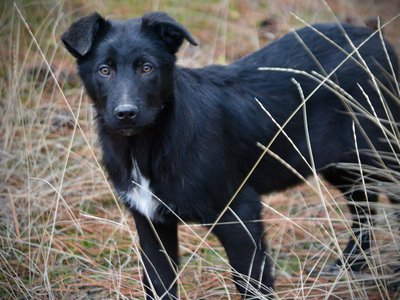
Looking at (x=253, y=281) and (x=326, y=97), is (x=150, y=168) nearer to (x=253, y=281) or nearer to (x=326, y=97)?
(x=253, y=281)

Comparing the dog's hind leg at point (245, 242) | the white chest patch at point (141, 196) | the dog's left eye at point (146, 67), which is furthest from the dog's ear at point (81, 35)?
the dog's hind leg at point (245, 242)

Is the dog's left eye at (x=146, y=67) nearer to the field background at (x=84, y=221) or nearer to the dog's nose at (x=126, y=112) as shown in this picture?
the dog's nose at (x=126, y=112)

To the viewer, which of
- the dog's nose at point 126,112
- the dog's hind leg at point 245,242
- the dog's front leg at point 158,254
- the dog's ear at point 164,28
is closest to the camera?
the dog's nose at point 126,112

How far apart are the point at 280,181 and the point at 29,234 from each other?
5.43ft

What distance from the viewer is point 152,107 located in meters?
3.67

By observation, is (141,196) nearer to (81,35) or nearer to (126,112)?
(126,112)

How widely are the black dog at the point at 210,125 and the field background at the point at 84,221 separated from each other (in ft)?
0.63

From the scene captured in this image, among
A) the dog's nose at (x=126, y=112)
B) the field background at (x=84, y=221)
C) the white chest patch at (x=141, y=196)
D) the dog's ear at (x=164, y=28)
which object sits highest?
the dog's ear at (x=164, y=28)

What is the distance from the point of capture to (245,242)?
3.94 m

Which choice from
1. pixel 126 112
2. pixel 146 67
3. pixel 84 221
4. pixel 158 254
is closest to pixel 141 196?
pixel 158 254

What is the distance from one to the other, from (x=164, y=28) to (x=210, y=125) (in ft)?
1.95

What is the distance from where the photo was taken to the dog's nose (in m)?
3.49

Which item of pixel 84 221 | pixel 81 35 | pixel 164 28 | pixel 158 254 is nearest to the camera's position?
pixel 81 35

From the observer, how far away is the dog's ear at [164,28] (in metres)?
3.76
